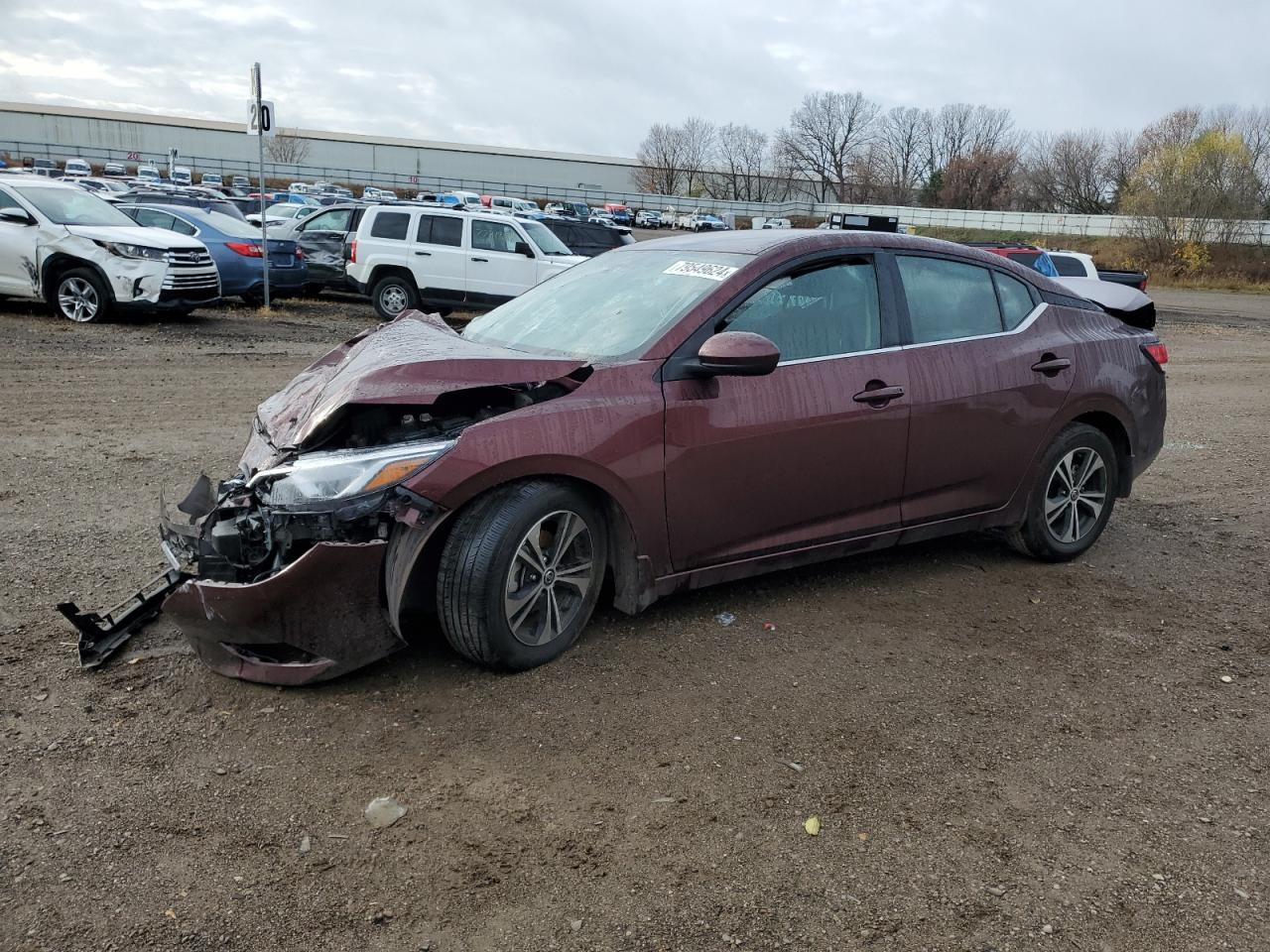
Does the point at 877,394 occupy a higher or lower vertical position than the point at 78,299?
lower

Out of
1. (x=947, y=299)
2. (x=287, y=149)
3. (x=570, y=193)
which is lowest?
(x=947, y=299)

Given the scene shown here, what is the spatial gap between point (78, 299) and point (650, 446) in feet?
38.7

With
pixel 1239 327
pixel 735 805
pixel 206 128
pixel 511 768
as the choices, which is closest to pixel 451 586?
pixel 511 768

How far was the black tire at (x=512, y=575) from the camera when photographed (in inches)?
140

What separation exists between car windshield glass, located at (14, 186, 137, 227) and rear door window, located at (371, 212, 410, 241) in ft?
11.5

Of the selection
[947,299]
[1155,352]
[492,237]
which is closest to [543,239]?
[492,237]

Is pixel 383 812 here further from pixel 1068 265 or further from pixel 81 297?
pixel 1068 265

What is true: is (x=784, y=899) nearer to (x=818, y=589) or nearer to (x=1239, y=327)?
(x=818, y=589)

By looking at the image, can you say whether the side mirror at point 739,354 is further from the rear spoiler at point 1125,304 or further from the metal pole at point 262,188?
the metal pole at point 262,188

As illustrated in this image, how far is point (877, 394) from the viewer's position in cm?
448

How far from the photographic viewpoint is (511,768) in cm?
325

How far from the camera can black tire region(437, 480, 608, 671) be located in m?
3.57

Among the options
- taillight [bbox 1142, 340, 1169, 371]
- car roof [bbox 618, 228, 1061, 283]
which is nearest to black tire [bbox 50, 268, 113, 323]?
car roof [bbox 618, 228, 1061, 283]

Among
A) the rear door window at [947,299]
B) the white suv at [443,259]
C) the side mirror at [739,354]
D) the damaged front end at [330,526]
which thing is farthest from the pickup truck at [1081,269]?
the damaged front end at [330,526]
